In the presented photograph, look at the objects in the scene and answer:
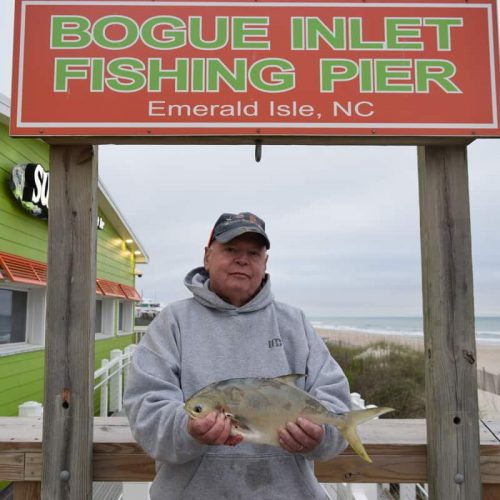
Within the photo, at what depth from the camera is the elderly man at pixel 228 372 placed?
174cm

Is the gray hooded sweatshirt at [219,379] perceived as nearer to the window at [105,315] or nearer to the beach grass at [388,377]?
the beach grass at [388,377]

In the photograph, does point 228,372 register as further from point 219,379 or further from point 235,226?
point 235,226

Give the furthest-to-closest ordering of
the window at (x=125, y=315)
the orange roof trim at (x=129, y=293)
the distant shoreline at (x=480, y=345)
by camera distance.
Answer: the distant shoreline at (x=480, y=345)
the window at (x=125, y=315)
the orange roof trim at (x=129, y=293)

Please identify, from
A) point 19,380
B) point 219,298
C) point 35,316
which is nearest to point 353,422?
point 219,298

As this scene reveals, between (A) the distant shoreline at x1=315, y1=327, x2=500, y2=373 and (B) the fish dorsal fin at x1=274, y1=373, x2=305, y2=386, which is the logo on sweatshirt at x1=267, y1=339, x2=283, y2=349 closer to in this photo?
(B) the fish dorsal fin at x1=274, y1=373, x2=305, y2=386

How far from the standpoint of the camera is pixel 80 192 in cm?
219

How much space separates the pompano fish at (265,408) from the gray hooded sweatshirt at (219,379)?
13 centimetres

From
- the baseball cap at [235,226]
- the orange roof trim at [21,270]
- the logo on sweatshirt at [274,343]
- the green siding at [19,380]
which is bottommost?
the green siding at [19,380]

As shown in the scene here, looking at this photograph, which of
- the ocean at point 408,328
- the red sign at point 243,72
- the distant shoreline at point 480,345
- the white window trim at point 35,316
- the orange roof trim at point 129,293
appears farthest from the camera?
the ocean at point 408,328

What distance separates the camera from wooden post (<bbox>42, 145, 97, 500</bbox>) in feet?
6.88

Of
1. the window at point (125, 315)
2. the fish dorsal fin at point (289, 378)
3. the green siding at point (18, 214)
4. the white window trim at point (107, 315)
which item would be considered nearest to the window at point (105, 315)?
the white window trim at point (107, 315)

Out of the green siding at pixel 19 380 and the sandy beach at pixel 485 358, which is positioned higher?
the green siding at pixel 19 380

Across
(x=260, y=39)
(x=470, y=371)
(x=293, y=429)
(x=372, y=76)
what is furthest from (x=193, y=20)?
(x=470, y=371)

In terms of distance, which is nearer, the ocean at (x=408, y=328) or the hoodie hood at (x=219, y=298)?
the hoodie hood at (x=219, y=298)
